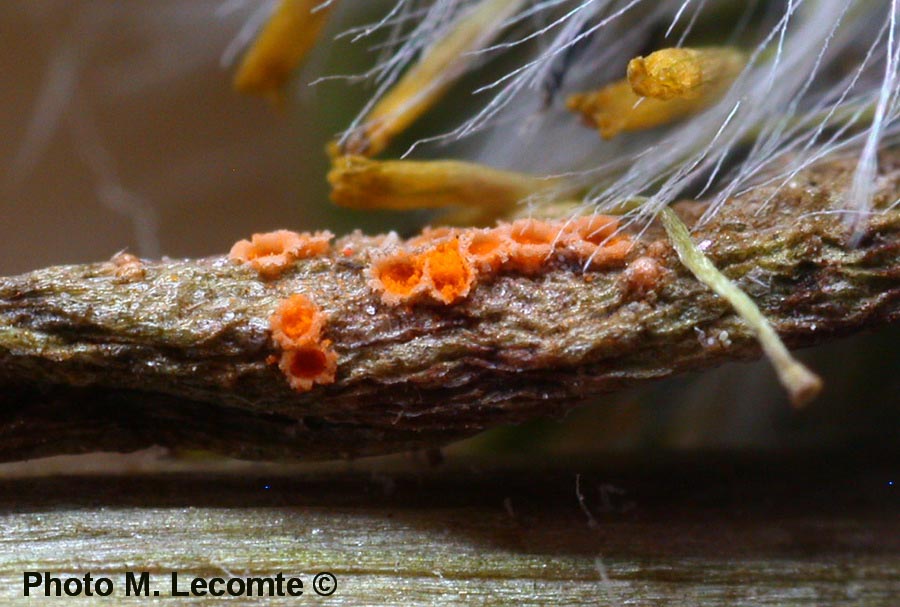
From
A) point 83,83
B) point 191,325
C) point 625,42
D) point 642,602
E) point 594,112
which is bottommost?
point 642,602

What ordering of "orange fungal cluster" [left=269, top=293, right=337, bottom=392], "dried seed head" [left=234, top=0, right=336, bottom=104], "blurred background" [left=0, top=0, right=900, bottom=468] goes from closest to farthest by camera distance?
"orange fungal cluster" [left=269, top=293, right=337, bottom=392]
"dried seed head" [left=234, top=0, right=336, bottom=104]
"blurred background" [left=0, top=0, right=900, bottom=468]

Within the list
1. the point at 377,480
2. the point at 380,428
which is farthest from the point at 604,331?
the point at 377,480

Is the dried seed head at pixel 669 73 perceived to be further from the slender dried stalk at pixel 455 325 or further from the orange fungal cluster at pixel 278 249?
the orange fungal cluster at pixel 278 249

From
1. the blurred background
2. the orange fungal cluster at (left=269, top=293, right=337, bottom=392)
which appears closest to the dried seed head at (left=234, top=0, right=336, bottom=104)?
the blurred background

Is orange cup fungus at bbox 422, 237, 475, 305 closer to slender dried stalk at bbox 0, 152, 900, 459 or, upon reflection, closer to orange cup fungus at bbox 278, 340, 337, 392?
slender dried stalk at bbox 0, 152, 900, 459

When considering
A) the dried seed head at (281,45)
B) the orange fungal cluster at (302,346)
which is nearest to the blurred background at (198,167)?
the dried seed head at (281,45)

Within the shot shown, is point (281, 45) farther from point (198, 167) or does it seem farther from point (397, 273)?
point (397, 273)

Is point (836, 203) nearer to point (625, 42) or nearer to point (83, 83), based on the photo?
point (625, 42)
